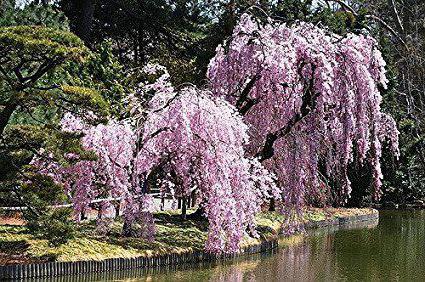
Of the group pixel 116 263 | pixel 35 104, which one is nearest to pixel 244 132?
pixel 116 263

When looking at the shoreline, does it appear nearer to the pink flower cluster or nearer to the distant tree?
the pink flower cluster

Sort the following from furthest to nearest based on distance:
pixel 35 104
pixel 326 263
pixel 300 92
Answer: pixel 300 92 → pixel 326 263 → pixel 35 104

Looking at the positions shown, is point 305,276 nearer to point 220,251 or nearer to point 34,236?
point 220,251

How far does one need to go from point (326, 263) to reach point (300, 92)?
11.5 feet

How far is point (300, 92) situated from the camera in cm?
1438

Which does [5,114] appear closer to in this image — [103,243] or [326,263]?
[103,243]

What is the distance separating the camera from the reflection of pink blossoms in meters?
14.2

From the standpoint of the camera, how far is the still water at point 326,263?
1126 centimetres

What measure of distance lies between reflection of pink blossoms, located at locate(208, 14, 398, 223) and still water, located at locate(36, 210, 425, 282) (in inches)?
56.0

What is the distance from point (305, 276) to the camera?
11.5 metres

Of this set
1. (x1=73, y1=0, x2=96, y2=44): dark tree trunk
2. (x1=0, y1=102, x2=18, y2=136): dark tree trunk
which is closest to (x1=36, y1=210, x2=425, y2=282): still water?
(x1=0, y1=102, x2=18, y2=136): dark tree trunk

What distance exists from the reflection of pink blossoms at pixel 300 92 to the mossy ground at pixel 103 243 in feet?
6.47

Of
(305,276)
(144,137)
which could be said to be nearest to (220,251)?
(305,276)

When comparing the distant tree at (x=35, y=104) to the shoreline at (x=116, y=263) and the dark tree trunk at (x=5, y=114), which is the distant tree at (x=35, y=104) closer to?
the dark tree trunk at (x=5, y=114)
